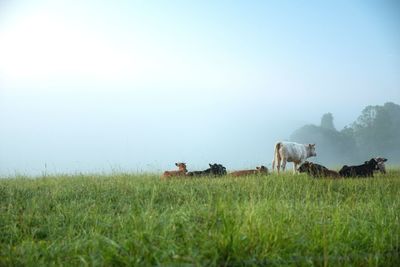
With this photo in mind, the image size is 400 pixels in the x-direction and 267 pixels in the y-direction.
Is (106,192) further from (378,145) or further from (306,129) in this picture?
(306,129)

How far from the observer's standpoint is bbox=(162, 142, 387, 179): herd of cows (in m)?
16.5

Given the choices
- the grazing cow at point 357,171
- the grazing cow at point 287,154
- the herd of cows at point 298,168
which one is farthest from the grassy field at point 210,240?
the grazing cow at point 287,154

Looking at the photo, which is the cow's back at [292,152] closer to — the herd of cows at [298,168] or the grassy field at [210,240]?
the herd of cows at [298,168]

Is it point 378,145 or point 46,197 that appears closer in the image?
point 46,197

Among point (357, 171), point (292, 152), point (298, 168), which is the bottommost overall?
point (357, 171)

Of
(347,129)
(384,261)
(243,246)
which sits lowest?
(384,261)

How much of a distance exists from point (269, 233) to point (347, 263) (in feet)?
3.09

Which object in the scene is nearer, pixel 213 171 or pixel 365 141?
pixel 213 171

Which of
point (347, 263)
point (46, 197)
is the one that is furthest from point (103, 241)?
point (46, 197)

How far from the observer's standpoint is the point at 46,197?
30.0ft

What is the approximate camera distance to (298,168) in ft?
58.0

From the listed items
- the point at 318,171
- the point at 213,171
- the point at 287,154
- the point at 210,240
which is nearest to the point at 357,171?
the point at 318,171

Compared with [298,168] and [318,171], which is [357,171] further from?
[318,171]

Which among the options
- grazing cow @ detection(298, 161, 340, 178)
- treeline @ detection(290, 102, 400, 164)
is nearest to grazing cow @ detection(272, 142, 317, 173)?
grazing cow @ detection(298, 161, 340, 178)
